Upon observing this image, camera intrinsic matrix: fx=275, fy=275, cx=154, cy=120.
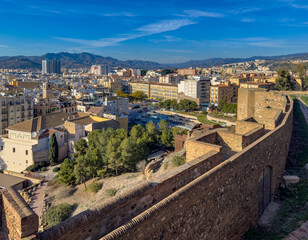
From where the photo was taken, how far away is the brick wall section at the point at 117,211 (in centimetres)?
412

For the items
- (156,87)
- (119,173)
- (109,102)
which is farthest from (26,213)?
(156,87)

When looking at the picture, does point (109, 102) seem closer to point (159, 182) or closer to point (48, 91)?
point (48, 91)

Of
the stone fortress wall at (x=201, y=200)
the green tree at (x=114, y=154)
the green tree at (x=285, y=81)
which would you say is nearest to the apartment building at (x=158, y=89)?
the green tree at (x=285, y=81)

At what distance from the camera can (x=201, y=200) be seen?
6.02 m

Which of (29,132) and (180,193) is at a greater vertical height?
(180,193)

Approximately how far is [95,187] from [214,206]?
587 inches

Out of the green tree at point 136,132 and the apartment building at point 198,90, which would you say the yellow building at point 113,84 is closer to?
the apartment building at point 198,90

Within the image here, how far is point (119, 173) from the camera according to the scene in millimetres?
22641

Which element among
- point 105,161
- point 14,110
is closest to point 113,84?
point 14,110

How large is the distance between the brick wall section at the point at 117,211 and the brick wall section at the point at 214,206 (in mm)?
509

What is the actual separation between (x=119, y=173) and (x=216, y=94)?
48248 millimetres

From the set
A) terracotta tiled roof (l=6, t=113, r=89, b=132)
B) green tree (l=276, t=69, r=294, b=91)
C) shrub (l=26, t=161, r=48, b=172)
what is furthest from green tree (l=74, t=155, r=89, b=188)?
green tree (l=276, t=69, r=294, b=91)

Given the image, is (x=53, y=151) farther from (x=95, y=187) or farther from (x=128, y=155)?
(x=95, y=187)

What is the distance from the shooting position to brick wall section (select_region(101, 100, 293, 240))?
475 cm
